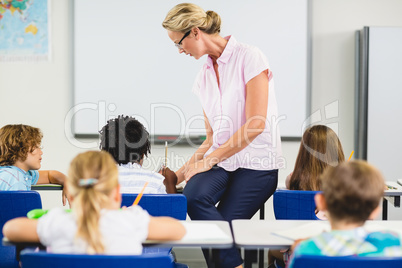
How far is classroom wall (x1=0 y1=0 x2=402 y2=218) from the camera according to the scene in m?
4.20

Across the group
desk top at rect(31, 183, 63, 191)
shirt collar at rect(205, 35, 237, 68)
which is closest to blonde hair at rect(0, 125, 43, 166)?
desk top at rect(31, 183, 63, 191)

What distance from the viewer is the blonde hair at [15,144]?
2725mm

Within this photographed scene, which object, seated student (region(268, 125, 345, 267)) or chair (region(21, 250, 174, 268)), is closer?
chair (region(21, 250, 174, 268))

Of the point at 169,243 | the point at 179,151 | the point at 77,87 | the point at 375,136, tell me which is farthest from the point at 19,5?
the point at 169,243

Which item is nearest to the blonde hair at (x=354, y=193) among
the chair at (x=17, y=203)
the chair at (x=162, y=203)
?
the chair at (x=162, y=203)

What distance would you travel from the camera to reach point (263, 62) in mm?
2383

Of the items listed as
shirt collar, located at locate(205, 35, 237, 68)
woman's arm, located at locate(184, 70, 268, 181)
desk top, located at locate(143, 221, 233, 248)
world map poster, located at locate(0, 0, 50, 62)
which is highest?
world map poster, located at locate(0, 0, 50, 62)

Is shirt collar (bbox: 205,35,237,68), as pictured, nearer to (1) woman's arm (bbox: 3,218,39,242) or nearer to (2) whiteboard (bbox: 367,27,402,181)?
(1) woman's arm (bbox: 3,218,39,242)

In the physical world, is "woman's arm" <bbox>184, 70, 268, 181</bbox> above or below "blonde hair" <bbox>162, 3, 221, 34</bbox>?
below

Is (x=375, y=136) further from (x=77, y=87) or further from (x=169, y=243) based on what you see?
(x=169, y=243)

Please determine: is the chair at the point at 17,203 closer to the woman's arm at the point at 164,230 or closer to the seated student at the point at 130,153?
the seated student at the point at 130,153

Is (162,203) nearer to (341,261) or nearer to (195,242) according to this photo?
(195,242)

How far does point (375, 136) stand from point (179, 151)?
5.22 feet

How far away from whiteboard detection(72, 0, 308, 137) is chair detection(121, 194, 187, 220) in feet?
7.44
